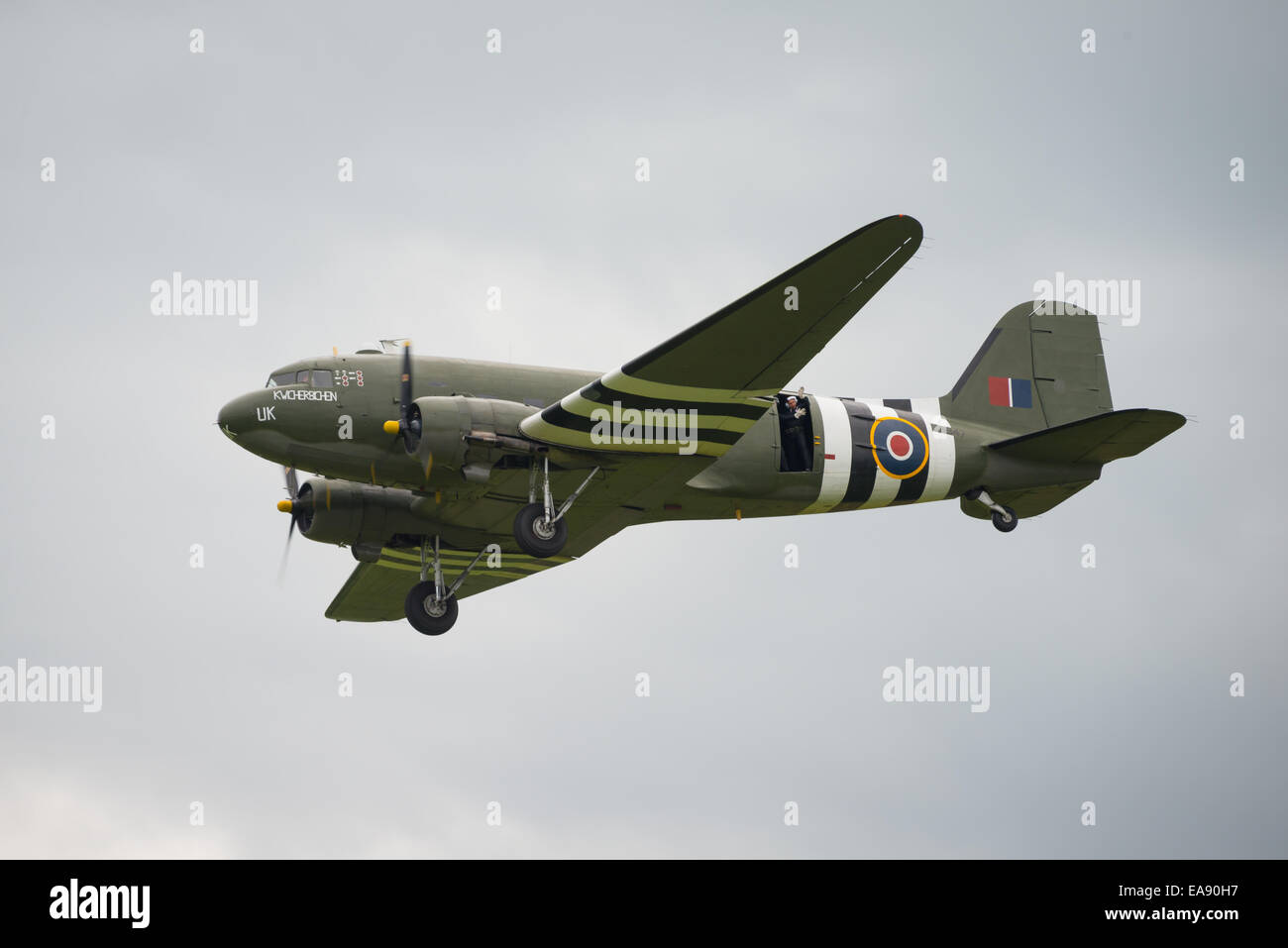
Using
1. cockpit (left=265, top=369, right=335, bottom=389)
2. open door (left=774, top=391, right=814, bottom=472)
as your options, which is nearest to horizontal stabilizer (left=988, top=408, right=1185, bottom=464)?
open door (left=774, top=391, right=814, bottom=472)

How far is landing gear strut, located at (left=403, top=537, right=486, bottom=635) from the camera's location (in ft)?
79.6

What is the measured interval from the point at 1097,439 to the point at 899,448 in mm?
3207

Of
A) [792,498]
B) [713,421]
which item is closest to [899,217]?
[713,421]

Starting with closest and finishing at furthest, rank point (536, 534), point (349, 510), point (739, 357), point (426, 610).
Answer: point (739, 357), point (536, 534), point (349, 510), point (426, 610)

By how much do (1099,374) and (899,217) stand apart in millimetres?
9811

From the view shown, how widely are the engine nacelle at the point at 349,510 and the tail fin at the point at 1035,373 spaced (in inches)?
376

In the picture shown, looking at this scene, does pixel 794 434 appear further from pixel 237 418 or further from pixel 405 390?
pixel 237 418

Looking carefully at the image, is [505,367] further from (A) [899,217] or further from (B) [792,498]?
(A) [899,217]

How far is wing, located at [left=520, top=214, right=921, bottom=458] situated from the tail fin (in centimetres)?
601

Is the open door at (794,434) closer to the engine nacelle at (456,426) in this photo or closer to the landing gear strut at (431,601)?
the engine nacelle at (456,426)

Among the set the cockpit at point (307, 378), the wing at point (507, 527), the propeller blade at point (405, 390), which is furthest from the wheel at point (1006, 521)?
the cockpit at point (307, 378)

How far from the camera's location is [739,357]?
2000 centimetres

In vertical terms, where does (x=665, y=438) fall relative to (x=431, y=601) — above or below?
above

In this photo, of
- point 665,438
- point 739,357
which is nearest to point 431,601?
point 665,438
